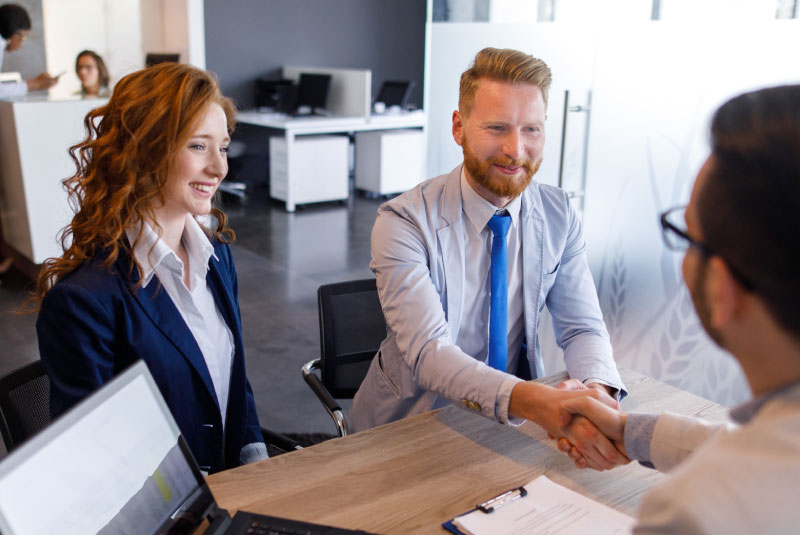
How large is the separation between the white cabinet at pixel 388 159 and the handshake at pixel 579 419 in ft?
20.1

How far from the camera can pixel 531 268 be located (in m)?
1.83

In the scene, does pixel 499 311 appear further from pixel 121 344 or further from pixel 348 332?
pixel 121 344

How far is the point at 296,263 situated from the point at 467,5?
2.56m

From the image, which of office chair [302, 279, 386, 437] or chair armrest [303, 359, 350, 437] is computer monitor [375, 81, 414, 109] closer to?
office chair [302, 279, 386, 437]

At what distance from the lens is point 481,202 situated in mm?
1790

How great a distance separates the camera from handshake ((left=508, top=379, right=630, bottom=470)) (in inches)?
48.6

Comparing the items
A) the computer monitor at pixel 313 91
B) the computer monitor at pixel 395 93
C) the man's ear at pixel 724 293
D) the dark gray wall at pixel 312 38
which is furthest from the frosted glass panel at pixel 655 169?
the dark gray wall at pixel 312 38

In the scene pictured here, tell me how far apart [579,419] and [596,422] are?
41 millimetres

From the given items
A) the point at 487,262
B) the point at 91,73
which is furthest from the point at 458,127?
the point at 91,73

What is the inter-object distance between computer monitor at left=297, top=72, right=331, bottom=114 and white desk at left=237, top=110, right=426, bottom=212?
0.26 metres

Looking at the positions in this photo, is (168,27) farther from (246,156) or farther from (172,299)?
(172,299)

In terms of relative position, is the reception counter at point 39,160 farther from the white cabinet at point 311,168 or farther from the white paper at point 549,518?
the white paper at point 549,518

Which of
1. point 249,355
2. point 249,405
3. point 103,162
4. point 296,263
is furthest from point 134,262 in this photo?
point 296,263

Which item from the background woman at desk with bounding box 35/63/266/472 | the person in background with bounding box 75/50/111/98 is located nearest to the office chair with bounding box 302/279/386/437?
the background woman at desk with bounding box 35/63/266/472
